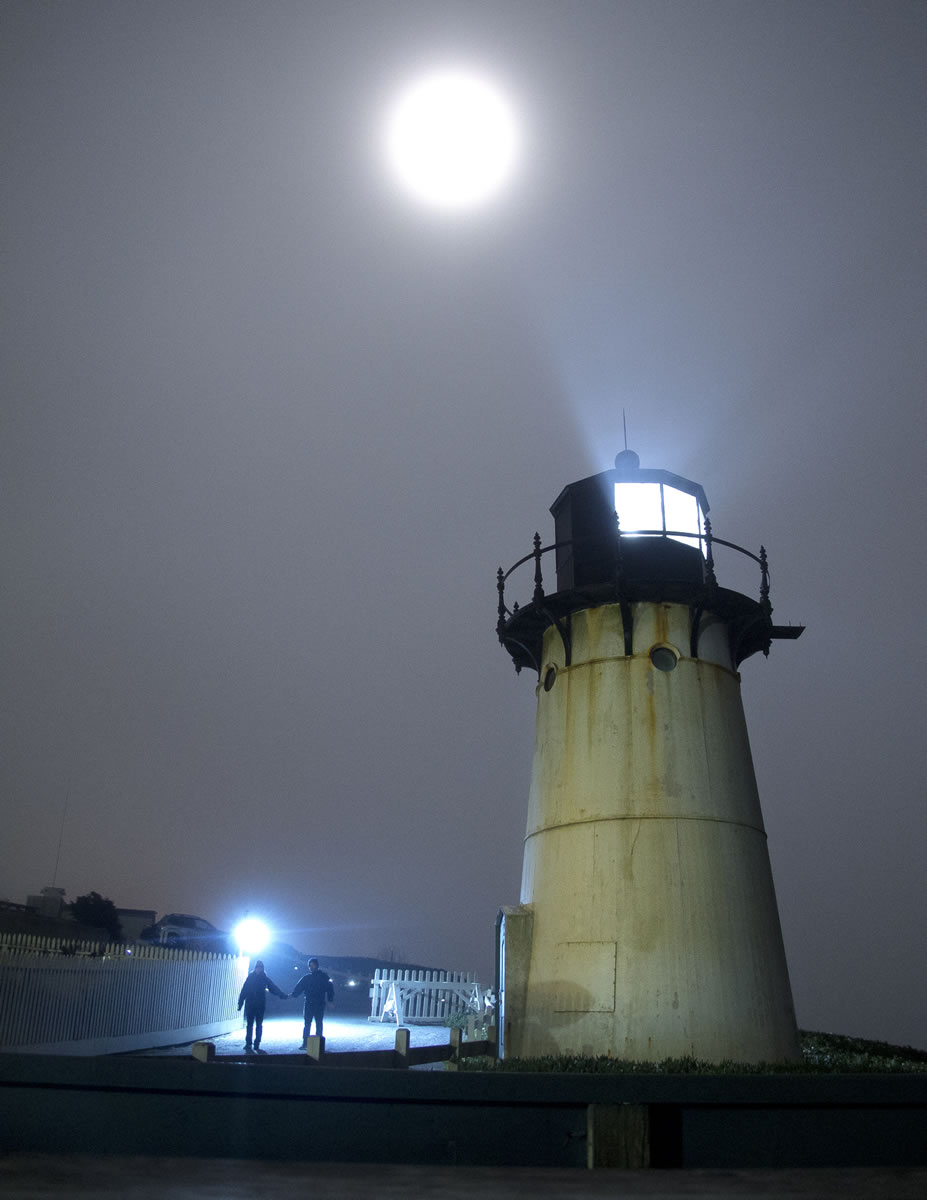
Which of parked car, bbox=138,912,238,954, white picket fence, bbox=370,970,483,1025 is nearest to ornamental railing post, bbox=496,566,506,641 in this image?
white picket fence, bbox=370,970,483,1025

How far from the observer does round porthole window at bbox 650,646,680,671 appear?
16516 mm

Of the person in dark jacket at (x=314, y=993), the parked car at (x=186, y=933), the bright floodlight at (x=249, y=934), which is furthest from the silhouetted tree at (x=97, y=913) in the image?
the person in dark jacket at (x=314, y=993)

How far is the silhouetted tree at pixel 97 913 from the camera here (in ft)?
279

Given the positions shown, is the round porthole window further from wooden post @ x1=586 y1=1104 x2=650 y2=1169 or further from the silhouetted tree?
the silhouetted tree

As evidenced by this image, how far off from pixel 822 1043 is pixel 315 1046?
44.9 ft

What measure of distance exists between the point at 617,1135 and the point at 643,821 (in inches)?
290

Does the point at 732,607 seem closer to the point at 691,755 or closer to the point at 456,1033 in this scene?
the point at 691,755

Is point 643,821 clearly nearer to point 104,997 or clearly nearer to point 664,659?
point 664,659

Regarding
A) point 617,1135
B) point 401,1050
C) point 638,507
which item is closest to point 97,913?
point 401,1050

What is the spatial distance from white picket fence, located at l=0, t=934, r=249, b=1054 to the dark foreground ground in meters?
10.7

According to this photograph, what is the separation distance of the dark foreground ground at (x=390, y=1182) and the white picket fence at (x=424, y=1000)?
24.3 m

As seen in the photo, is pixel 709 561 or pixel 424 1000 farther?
pixel 424 1000

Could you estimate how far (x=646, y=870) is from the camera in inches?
594

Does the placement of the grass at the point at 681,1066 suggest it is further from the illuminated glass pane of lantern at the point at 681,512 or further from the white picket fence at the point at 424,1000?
the white picket fence at the point at 424,1000
